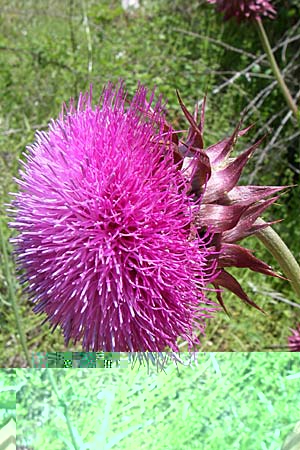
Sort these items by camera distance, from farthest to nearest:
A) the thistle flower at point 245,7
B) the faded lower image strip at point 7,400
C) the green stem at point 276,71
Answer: the thistle flower at point 245,7 → the green stem at point 276,71 → the faded lower image strip at point 7,400

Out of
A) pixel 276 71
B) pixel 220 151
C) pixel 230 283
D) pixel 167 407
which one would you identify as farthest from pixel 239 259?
pixel 276 71

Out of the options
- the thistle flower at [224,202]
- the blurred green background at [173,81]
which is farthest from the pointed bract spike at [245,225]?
the blurred green background at [173,81]

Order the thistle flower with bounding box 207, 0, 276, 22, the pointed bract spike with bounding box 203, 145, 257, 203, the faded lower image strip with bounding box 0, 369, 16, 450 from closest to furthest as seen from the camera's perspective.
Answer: the faded lower image strip with bounding box 0, 369, 16, 450 < the pointed bract spike with bounding box 203, 145, 257, 203 < the thistle flower with bounding box 207, 0, 276, 22

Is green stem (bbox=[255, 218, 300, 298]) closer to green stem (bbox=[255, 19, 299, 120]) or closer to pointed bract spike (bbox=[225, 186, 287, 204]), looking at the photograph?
pointed bract spike (bbox=[225, 186, 287, 204])

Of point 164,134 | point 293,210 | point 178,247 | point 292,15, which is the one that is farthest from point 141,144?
point 292,15

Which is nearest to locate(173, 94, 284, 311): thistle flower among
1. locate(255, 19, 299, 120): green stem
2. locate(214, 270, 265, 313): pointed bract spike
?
locate(214, 270, 265, 313): pointed bract spike

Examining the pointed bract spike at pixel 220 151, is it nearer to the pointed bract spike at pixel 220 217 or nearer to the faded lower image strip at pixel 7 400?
the pointed bract spike at pixel 220 217

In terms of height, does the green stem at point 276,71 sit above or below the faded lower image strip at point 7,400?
above
